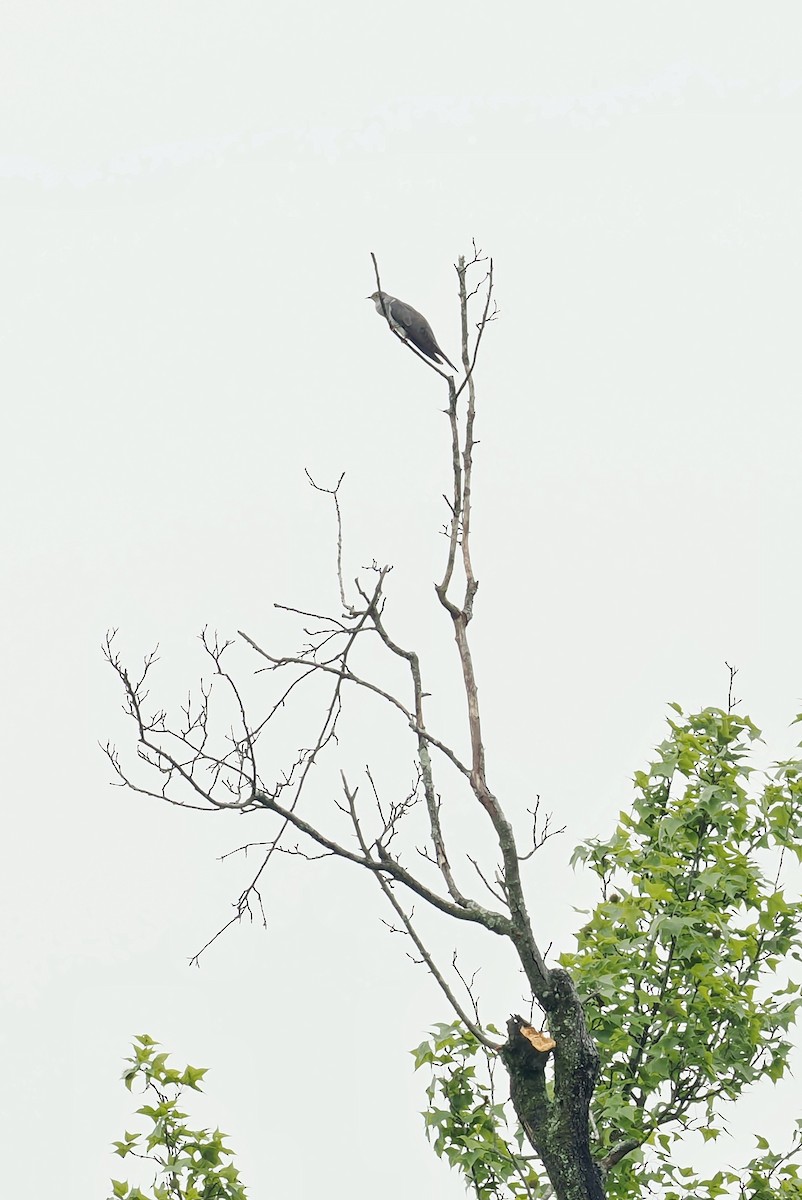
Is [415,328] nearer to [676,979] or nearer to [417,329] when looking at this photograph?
[417,329]

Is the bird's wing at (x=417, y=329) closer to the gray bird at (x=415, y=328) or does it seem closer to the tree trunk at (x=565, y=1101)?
the gray bird at (x=415, y=328)

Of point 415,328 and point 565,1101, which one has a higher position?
point 415,328

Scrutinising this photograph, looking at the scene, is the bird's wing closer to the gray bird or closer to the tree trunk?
the gray bird

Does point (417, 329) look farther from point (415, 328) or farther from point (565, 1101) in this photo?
point (565, 1101)

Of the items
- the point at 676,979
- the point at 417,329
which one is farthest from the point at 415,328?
the point at 676,979

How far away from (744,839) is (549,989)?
250 cm

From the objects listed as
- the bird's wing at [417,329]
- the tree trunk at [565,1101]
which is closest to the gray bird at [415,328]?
the bird's wing at [417,329]

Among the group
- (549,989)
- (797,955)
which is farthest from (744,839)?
(549,989)

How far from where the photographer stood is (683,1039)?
8766 millimetres

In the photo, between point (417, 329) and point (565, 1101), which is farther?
point (417, 329)

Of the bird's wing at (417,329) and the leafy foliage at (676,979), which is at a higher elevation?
the bird's wing at (417,329)

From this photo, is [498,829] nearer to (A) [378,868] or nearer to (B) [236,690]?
(A) [378,868]

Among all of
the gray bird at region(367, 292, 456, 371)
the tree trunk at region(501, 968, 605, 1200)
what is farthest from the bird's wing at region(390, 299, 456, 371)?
the tree trunk at region(501, 968, 605, 1200)

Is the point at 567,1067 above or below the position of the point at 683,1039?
below
